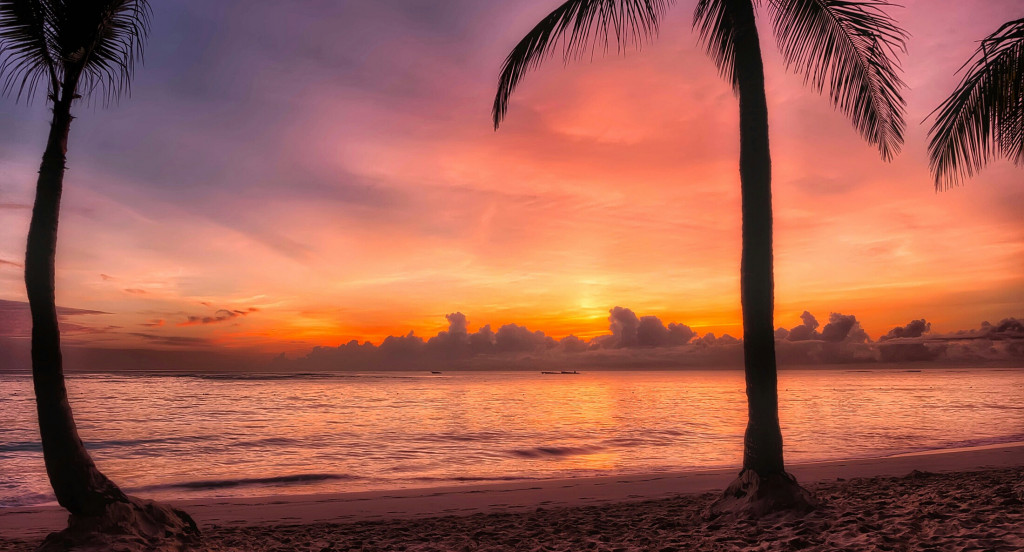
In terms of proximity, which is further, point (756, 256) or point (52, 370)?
point (756, 256)

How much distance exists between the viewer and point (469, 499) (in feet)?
41.0

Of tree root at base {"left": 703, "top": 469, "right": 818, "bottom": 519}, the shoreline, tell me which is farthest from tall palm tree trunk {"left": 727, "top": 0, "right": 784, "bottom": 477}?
the shoreline

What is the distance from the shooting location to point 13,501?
44.3ft

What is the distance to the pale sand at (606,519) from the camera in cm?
651

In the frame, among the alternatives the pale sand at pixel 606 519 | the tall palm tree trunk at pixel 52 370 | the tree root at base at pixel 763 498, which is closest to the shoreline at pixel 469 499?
the pale sand at pixel 606 519

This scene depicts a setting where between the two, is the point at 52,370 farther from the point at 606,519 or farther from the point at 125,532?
the point at 606,519

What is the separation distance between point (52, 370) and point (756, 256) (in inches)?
346

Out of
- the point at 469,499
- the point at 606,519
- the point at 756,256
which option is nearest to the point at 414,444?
the point at 469,499

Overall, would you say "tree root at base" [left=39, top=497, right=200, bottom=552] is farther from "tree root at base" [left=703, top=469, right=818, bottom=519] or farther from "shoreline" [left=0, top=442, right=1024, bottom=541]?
"tree root at base" [left=703, top=469, right=818, bottom=519]

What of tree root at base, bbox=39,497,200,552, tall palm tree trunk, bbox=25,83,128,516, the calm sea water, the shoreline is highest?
tall palm tree trunk, bbox=25,83,128,516

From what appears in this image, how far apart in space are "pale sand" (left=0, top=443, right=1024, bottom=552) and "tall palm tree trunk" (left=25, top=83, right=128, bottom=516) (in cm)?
149

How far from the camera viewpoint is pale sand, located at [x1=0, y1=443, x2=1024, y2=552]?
21.4ft

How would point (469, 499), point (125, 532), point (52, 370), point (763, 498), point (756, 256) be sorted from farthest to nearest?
point (469, 499), point (756, 256), point (763, 498), point (52, 370), point (125, 532)

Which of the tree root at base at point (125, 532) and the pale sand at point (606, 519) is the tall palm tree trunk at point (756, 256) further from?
the tree root at base at point (125, 532)
